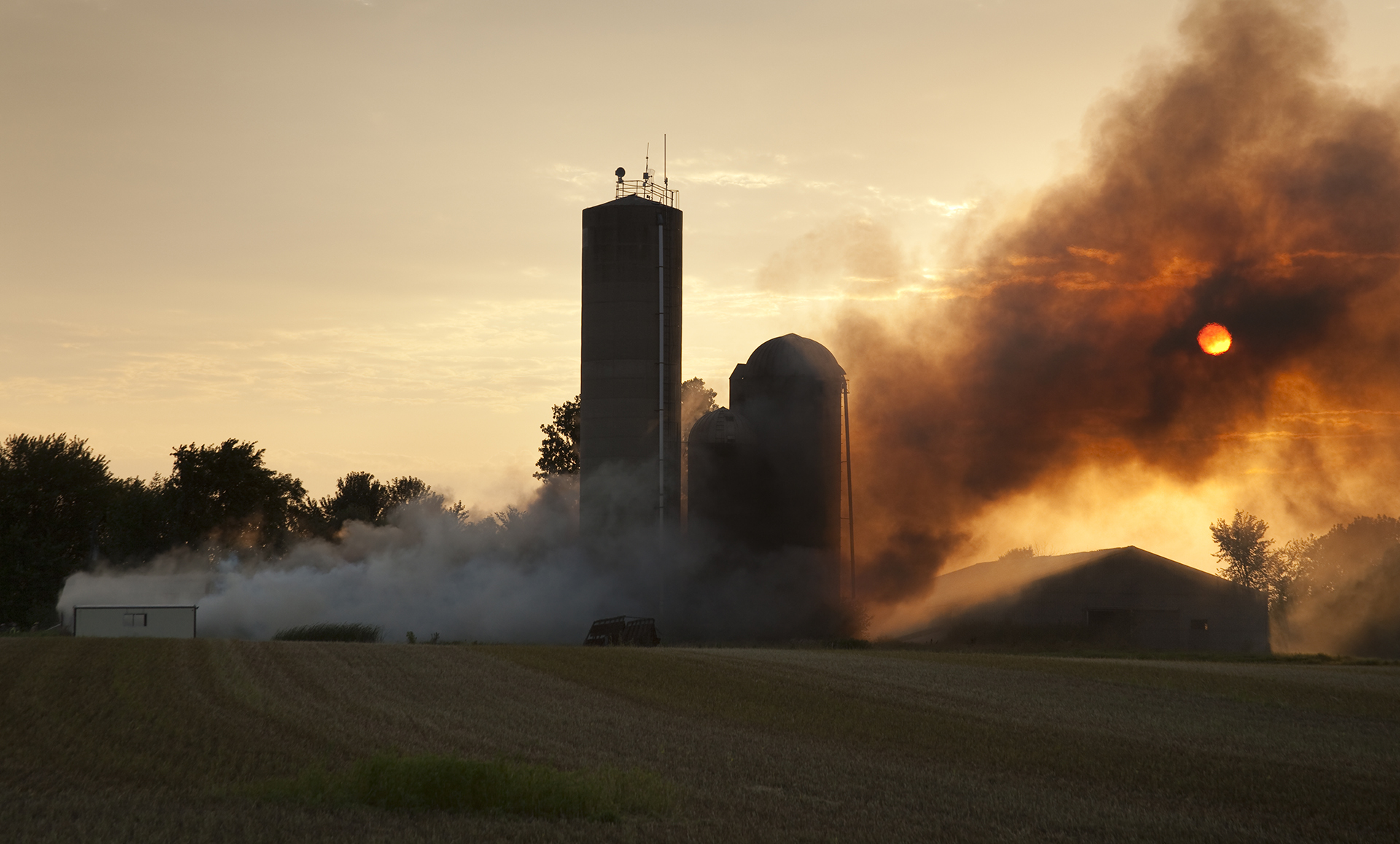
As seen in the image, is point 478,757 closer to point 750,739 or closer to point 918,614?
point 750,739

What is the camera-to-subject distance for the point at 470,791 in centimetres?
1650

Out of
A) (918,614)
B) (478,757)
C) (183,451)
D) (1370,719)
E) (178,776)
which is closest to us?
(178,776)

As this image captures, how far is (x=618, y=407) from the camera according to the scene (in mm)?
63094

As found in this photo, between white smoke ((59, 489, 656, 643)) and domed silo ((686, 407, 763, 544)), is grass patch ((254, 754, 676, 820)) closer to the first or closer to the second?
white smoke ((59, 489, 656, 643))

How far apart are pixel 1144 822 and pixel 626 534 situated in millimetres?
46406

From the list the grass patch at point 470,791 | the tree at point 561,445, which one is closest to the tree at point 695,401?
the tree at point 561,445

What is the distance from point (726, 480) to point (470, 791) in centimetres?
4657

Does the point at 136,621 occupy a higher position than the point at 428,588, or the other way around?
the point at 428,588

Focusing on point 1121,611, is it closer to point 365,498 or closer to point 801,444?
point 801,444

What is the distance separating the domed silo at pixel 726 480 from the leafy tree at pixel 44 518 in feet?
135

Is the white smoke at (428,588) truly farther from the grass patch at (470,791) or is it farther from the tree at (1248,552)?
the tree at (1248,552)

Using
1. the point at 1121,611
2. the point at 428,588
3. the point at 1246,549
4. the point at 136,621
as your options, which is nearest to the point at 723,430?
the point at 428,588

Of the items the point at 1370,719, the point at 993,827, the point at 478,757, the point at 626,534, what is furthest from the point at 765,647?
the point at 993,827

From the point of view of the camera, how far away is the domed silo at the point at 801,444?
62750 millimetres
